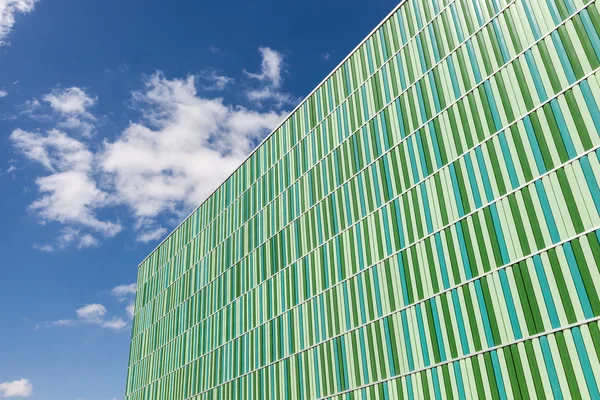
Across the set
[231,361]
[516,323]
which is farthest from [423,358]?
[231,361]

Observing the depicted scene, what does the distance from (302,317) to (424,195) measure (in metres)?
11.7

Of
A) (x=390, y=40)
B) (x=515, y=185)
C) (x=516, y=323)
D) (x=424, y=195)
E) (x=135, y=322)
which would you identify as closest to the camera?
(x=516, y=323)

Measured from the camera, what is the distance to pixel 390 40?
101 feet

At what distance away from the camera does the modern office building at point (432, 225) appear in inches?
727

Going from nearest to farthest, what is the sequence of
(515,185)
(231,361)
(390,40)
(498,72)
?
(515,185) < (498,72) < (390,40) < (231,361)

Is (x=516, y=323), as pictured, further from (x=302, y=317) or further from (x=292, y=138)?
(x=292, y=138)

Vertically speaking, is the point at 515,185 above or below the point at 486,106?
below

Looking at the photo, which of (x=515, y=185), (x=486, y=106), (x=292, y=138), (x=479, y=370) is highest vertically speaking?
(x=292, y=138)

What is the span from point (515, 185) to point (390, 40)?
14.4 m

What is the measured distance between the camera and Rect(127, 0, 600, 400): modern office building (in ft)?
60.6

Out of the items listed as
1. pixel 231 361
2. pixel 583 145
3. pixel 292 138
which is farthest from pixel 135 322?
pixel 583 145

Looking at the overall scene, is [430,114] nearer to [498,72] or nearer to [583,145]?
[498,72]

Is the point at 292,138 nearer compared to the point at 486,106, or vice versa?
the point at 486,106

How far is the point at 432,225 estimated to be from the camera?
23828 millimetres
